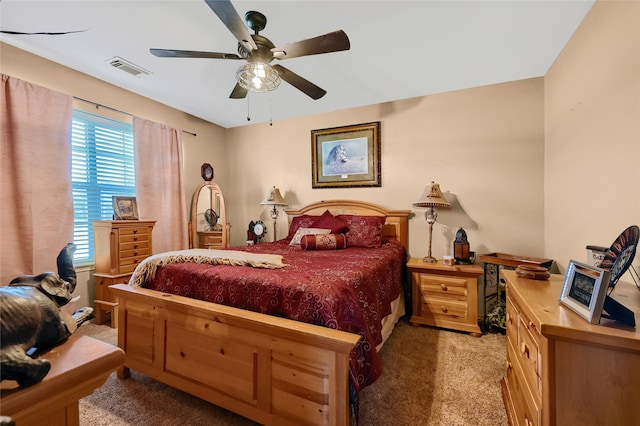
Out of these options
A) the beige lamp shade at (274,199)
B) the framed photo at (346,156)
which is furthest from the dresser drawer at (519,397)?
the beige lamp shade at (274,199)

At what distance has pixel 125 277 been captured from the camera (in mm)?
2795

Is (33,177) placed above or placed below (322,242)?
above

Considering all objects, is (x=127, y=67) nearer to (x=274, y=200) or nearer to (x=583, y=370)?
(x=274, y=200)

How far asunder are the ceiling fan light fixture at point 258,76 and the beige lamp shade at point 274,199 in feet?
6.17

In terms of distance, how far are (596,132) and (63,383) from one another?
2637 millimetres

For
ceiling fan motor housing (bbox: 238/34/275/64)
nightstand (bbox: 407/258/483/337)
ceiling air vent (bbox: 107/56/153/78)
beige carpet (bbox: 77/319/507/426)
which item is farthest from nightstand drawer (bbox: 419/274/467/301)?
ceiling air vent (bbox: 107/56/153/78)

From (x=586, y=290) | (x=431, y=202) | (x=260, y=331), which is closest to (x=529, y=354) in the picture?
(x=586, y=290)

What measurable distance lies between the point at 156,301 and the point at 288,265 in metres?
0.85

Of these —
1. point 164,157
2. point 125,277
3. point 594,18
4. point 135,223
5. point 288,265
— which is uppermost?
point 594,18

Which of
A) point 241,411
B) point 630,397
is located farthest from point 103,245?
point 630,397

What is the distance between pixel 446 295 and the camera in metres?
2.66

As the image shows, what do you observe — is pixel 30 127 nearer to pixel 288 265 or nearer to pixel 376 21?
pixel 288 265

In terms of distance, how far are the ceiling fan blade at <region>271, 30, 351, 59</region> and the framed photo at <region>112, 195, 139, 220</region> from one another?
7.75 ft

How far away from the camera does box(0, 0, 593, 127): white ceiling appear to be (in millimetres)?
1852
